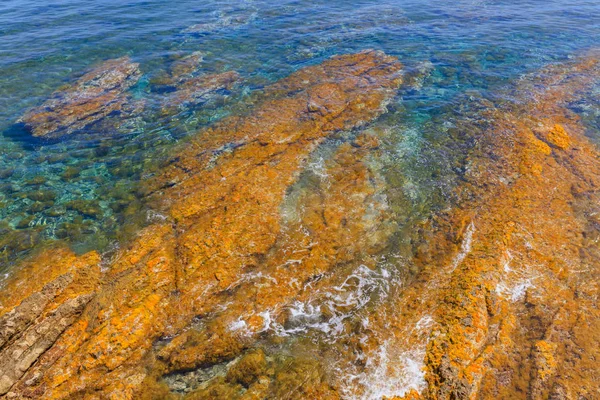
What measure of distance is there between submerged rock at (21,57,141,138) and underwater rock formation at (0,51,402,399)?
7.02m

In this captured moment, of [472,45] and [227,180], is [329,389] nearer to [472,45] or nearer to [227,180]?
[227,180]

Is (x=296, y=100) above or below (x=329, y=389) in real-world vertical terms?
above

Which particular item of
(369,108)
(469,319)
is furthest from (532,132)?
(469,319)

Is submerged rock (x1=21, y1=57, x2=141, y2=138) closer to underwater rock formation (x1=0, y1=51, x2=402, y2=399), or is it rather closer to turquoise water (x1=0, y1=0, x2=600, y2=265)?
Result: turquoise water (x1=0, y1=0, x2=600, y2=265)

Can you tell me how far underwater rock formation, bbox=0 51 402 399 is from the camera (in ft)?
25.6

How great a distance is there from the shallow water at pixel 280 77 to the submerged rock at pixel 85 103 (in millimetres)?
817

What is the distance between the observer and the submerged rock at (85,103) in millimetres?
17031

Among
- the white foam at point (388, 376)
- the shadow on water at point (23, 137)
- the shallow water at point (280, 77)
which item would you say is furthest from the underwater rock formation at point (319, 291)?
the shadow on water at point (23, 137)

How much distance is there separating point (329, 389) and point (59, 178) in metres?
14.1

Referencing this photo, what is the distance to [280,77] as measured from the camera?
70.4 ft

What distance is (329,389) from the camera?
7.55 metres

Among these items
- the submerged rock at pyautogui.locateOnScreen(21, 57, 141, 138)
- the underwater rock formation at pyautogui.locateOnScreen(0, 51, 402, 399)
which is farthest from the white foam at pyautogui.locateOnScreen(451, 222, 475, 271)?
the submerged rock at pyautogui.locateOnScreen(21, 57, 141, 138)

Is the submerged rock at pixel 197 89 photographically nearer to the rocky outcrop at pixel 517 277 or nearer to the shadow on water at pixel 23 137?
the shadow on water at pixel 23 137

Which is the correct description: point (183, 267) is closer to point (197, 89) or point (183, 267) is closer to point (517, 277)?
point (517, 277)
